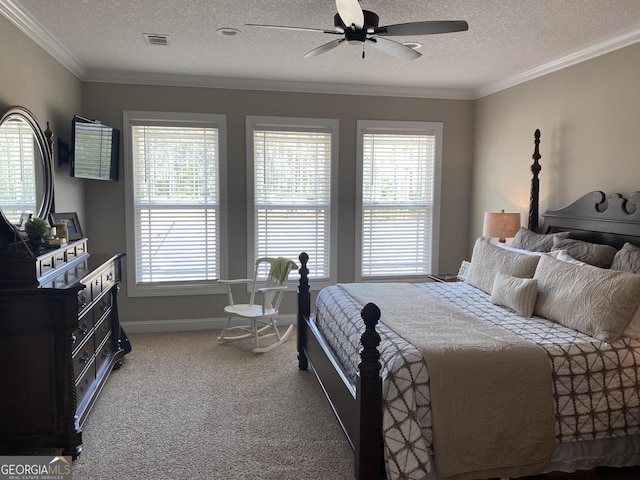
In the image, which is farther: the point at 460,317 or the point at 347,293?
the point at 347,293

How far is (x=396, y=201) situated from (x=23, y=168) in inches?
142

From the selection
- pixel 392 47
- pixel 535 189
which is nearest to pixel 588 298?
pixel 535 189

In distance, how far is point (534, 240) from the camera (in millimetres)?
3922

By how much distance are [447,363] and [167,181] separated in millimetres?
3623

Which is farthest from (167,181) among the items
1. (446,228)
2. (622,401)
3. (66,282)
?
(622,401)

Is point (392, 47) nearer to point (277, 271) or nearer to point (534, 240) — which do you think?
point (534, 240)

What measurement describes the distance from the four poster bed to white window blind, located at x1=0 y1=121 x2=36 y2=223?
7.19 ft

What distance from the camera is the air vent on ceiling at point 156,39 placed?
140 inches

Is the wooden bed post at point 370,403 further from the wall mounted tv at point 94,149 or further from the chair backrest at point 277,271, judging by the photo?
the wall mounted tv at point 94,149

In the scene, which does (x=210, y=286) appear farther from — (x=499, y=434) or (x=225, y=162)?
(x=499, y=434)

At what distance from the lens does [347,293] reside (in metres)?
3.64

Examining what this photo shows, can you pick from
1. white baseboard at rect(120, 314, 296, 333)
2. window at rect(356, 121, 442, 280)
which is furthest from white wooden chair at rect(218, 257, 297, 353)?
window at rect(356, 121, 442, 280)

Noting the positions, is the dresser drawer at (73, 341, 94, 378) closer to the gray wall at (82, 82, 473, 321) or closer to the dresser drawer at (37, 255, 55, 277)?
the dresser drawer at (37, 255, 55, 277)

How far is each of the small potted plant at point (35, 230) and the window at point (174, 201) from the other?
6.58 ft
